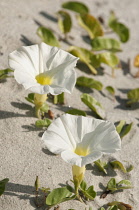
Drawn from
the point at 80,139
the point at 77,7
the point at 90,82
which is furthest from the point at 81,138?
the point at 77,7

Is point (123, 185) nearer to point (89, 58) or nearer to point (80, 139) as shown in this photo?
point (80, 139)

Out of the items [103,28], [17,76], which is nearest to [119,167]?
[17,76]

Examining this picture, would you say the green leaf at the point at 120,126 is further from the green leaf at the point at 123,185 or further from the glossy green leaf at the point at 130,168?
the green leaf at the point at 123,185

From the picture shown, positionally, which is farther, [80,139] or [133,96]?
[133,96]

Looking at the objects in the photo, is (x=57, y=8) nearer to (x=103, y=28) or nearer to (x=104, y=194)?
(x=103, y=28)

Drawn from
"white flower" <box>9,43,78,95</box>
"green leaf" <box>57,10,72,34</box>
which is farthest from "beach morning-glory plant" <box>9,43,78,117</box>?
"green leaf" <box>57,10,72,34</box>

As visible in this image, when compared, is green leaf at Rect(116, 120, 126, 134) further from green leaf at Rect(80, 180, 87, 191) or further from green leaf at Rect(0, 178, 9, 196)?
green leaf at Rect(0, 178, 9, 196)

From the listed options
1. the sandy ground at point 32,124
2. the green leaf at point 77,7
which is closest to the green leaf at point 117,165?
the sandy ground at point 32,124
